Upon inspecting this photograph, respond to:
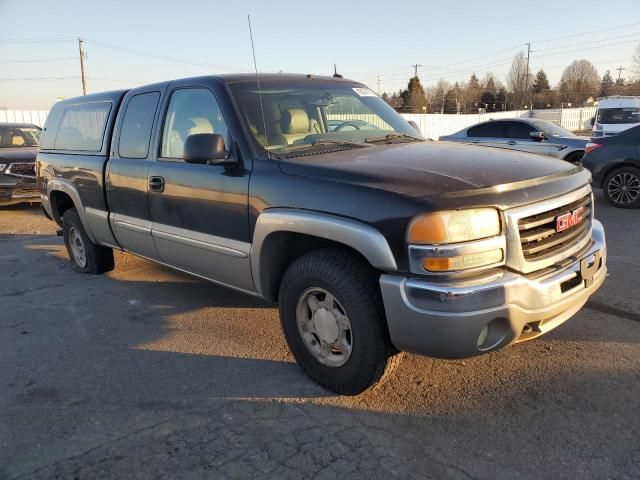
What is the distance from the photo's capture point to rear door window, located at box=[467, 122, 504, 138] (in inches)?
474

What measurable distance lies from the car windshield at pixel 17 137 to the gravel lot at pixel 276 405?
26.8 feet

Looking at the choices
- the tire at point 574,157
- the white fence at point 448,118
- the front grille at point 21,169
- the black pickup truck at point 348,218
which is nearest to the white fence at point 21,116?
the white fence at point 448,118

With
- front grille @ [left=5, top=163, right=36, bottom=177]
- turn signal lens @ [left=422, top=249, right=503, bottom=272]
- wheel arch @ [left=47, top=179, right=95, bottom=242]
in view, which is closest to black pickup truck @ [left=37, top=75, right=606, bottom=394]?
turn signal lens @ [left=422, top=249, right=503, bottom=272]

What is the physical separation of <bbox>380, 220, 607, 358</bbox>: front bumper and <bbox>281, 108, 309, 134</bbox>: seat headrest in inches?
58.2

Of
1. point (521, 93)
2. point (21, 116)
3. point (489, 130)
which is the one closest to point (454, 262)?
point (489, 130)

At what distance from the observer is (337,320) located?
3055 mm

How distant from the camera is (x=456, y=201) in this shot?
259 cm

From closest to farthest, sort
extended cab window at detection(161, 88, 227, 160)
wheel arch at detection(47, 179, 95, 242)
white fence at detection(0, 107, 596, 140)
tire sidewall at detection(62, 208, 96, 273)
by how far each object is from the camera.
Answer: extended cab window at detection(161, 88, 227, 160), wheel arch at detection(47, 179, 95, 242), tire sidewall at detection(62, 208, 96, 273), white fence at detection(0, 107, 596, 140)

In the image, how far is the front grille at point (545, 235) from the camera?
8.96 ft

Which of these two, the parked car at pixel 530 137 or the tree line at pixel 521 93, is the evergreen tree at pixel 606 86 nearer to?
the tree line at pixel 521 93

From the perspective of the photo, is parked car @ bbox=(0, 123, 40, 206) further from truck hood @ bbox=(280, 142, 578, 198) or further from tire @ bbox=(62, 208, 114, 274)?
truck hood @ bbox=(280, 142, 578, 198)

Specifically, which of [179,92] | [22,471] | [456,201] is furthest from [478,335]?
[179,92]

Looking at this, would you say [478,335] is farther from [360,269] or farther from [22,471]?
[22,471]

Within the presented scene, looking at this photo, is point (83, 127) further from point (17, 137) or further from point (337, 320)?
point (17, 137)
